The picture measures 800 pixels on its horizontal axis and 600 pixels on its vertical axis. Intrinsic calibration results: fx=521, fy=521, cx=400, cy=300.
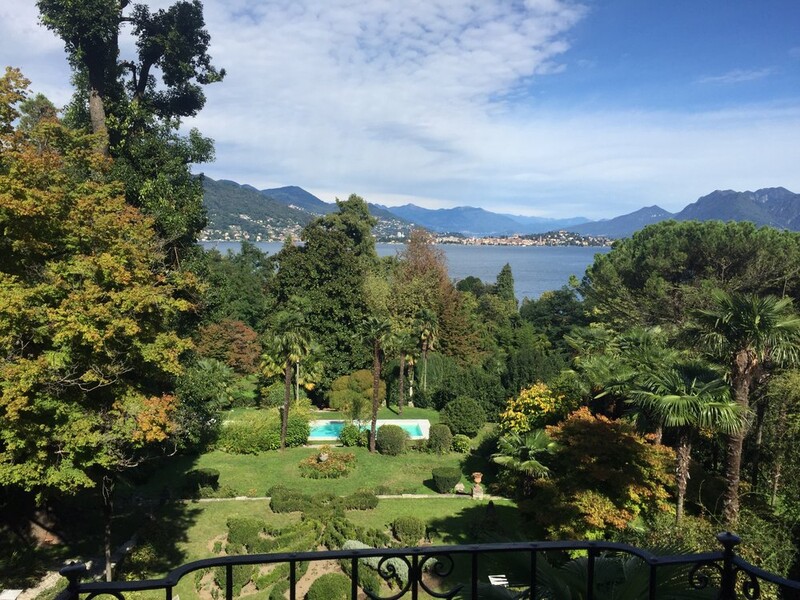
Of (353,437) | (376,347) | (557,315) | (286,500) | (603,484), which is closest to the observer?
(603,484)

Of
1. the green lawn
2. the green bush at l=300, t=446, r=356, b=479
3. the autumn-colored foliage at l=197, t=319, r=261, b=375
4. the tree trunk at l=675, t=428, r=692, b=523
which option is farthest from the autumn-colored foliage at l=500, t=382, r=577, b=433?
the autumn-colored foliage at l=197, t=319, r=261, b=375

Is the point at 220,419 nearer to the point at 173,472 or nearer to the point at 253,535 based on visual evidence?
the point at 173,472

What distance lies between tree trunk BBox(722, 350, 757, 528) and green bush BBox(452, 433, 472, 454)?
1438 cm

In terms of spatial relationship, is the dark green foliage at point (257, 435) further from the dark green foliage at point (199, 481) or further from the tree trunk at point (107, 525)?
the tree trunk at point (107, 525)

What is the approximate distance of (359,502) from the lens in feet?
61.2

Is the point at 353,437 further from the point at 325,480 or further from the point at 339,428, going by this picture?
the point at 325,480

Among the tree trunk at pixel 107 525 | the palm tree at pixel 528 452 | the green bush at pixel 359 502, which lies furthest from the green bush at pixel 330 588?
the palm tree at pixel 528 452

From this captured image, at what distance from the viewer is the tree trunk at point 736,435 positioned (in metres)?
11.5

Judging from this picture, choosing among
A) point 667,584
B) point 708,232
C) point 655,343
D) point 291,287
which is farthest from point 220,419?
point 708,232

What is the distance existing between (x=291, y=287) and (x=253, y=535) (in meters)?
18.0

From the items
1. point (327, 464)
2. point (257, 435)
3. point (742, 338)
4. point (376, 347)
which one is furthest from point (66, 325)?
point (257, 435)

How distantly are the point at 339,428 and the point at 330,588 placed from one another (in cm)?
1698

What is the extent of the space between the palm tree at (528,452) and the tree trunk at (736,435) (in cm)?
441

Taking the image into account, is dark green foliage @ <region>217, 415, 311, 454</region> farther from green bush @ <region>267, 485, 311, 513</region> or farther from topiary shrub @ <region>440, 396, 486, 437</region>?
topiary shrub @ <region>440, 396, 486, 437</region>
